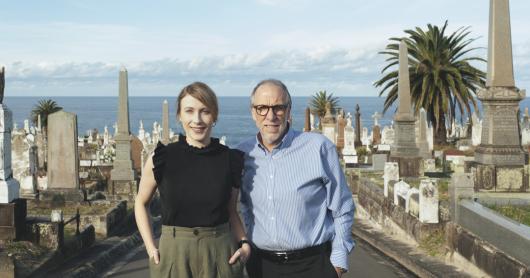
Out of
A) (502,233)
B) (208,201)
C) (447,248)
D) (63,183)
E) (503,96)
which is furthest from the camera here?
(63,183)

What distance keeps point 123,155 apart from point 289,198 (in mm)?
18755

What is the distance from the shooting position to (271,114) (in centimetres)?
401

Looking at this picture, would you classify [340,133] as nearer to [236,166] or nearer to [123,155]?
[123,155]

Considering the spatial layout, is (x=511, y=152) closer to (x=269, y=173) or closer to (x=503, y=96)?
(x=503, y=96)

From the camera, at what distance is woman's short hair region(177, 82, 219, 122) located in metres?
3.89

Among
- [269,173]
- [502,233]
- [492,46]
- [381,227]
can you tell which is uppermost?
[492,46]

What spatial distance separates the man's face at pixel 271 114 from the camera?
401cm

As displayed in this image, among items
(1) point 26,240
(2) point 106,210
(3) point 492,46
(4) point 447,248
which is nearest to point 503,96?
(3) point 492,46

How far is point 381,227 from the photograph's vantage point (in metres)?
13.6

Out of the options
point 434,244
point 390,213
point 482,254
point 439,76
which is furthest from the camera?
point 439,76

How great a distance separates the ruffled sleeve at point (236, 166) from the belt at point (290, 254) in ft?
1.56

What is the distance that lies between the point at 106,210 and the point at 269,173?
34.7ft

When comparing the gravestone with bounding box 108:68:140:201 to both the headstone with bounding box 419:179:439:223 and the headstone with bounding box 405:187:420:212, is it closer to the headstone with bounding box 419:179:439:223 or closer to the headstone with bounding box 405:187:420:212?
the headstone with bounding box 405:187:420:212

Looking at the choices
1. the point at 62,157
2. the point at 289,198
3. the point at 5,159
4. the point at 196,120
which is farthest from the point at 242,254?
the point at 62,157
